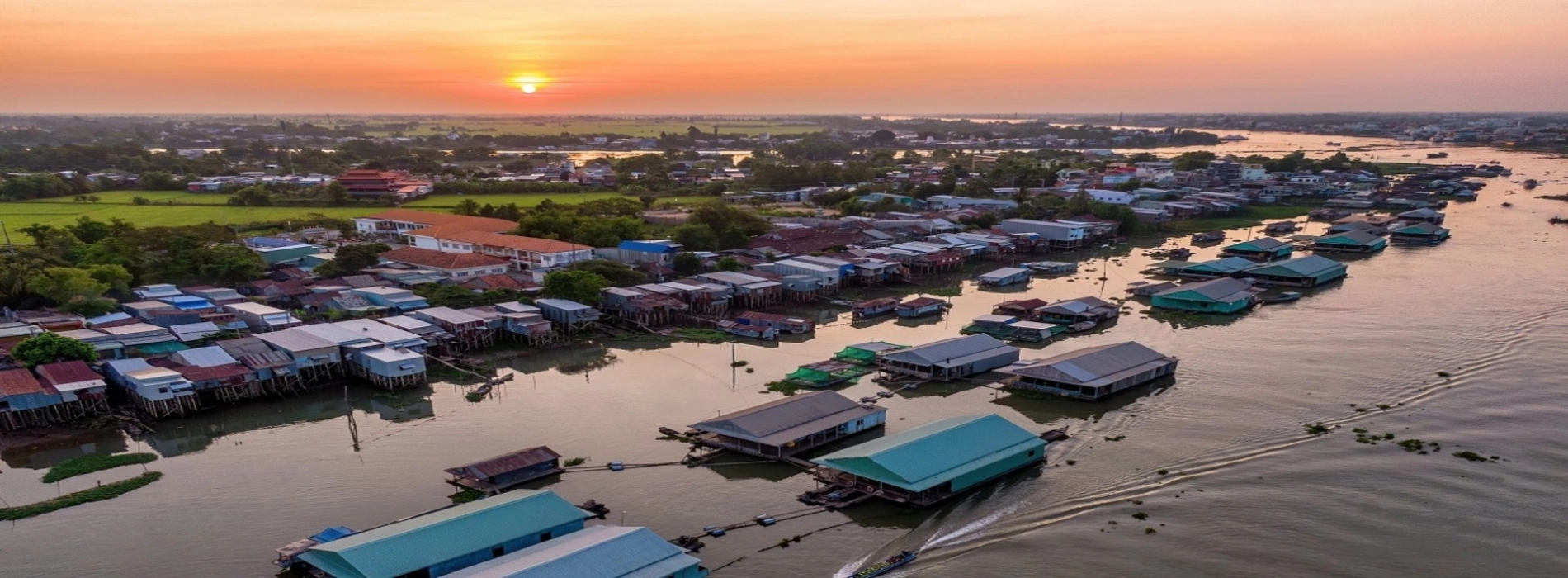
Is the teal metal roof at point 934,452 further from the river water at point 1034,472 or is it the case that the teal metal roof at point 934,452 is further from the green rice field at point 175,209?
the green rice field at point 175,209

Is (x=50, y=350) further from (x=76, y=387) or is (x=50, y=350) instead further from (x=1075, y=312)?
(x=1075, y=312)

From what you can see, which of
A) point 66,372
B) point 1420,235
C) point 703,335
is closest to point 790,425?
point 703,335

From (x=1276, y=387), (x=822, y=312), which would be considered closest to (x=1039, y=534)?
(x=1276, y=387)

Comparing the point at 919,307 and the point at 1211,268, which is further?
the point at 1211,268

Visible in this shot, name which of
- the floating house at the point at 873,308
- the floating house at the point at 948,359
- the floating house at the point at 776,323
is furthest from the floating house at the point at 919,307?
the floating house at the point at 948,359

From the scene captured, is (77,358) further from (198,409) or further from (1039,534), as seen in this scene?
(1039,534)

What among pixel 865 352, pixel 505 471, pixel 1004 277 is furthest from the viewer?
pixel 1004 277

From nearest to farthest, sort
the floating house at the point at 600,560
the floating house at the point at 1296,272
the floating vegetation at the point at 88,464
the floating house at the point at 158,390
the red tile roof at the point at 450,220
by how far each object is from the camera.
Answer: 1. the floating house at the point at 600,560
2. the floating vegetation at the point at 88,464
3. the floating house at the point at 158,390
4. the floating house at the point at 1296,272
5. the red tile roof at the point at 450,220

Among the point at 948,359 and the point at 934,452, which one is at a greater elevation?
the point at 934,452
